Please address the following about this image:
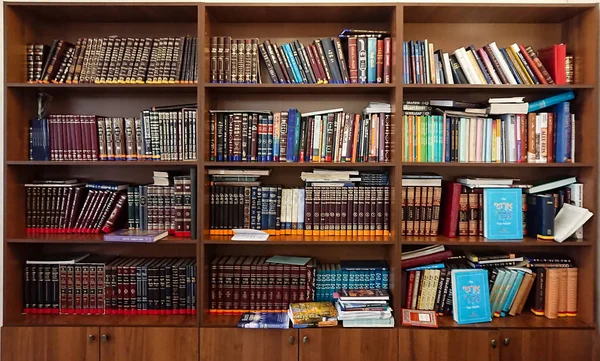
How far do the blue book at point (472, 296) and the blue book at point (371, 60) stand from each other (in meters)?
1.05

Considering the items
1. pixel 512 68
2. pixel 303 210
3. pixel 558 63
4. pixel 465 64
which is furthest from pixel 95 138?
pixel 558 63

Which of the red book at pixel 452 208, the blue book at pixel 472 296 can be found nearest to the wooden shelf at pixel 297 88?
the red book at pixel 452 208

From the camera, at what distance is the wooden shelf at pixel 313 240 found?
7.41 ft

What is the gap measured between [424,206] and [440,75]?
67cm

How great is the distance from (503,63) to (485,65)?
88 mm

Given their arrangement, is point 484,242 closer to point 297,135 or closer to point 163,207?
point 297,135

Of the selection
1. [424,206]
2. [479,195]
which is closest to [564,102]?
[479,195]

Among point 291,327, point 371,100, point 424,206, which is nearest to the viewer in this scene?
point 291,327

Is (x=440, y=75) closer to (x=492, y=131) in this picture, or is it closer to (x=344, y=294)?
(x=492, y=131)

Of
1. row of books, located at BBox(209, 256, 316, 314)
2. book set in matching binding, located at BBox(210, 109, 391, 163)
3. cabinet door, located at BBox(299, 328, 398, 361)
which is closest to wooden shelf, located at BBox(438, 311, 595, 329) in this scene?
cabinet door, located at BBox(299, 328, 398, 361)

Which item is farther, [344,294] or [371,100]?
[371,100]

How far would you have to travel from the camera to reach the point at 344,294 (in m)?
2.30

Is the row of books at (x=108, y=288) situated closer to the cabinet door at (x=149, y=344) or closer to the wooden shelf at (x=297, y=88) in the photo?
the cabinet door at (x=149, y=344)

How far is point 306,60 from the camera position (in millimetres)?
2357
